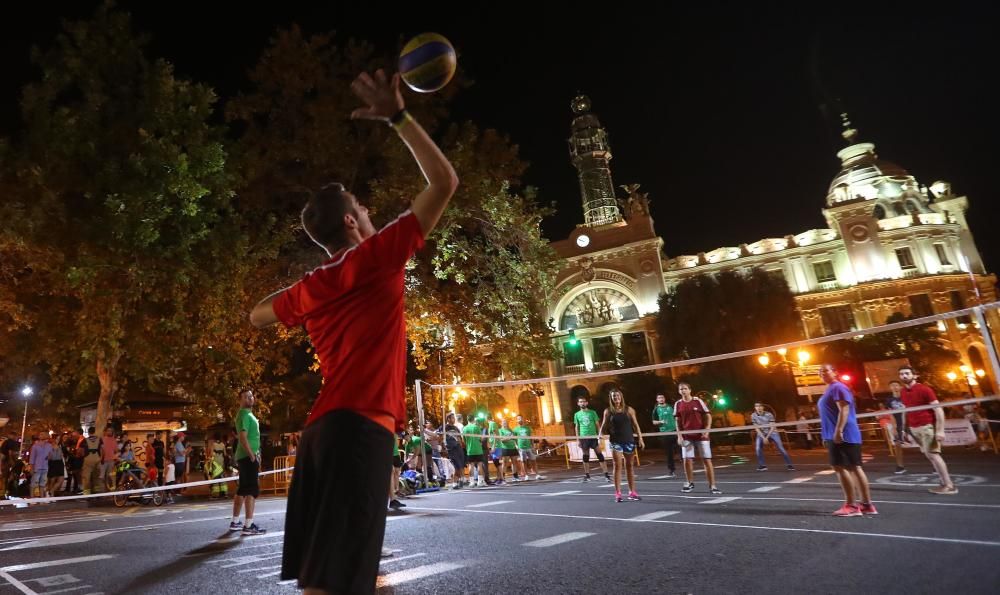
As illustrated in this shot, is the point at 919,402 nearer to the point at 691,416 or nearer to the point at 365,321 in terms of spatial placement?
the point at 691,416

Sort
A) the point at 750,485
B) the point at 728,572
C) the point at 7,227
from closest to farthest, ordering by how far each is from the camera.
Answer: the point at 728,572 → the point at 750,485 → the point at 7,227

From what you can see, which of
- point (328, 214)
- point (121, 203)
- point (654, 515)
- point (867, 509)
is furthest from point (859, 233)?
point (328, 214)

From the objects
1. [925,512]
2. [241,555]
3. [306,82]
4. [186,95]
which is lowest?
[925,512]

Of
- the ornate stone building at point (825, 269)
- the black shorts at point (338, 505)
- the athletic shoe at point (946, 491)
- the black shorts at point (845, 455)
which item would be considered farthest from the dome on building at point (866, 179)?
the black shorts at point (338, 505)

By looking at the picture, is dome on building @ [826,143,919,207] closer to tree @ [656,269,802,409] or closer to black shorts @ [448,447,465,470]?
tree @ [656,269,802,409]

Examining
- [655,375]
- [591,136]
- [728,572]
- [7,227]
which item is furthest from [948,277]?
[7,227]

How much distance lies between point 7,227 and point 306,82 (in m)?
8.58

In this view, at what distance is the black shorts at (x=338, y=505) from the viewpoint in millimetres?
1732

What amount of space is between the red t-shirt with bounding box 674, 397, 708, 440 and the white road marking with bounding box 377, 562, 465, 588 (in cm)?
709

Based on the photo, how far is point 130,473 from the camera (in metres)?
14.7

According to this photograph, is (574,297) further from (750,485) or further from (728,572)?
(728,572)

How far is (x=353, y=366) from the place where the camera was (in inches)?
79.4

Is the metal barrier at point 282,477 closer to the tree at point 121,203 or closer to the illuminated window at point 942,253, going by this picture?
the tree at point 121,203

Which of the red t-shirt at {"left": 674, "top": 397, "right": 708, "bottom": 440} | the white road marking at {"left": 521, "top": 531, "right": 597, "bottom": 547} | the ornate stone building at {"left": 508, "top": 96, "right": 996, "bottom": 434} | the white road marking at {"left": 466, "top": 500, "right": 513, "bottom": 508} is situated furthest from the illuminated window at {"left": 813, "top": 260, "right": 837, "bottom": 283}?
the white road marking at {"left": 521, "top": 531, "right": 597, "bottom": 547}
